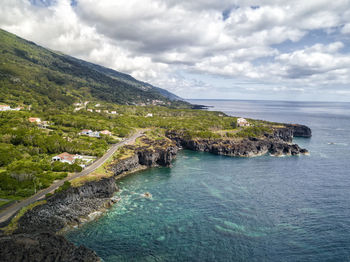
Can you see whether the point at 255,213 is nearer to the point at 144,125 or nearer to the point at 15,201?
the point at 15,201

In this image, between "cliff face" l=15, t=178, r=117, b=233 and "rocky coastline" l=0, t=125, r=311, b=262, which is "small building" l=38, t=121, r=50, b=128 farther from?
"cliff face" l=15, t=178, r=117, b=233

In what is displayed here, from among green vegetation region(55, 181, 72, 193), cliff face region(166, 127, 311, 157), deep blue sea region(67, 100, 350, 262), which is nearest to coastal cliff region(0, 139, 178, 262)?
green vegetation region(55, 181, 72, 193)

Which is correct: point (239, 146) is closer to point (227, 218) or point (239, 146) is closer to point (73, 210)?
point (227, 218)

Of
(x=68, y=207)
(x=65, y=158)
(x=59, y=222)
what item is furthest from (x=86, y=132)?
(x=59, y=222)

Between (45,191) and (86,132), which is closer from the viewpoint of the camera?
(45,191)

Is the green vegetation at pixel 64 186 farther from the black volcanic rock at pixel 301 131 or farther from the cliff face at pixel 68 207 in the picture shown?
the black volcanic rock at pixel 301 131

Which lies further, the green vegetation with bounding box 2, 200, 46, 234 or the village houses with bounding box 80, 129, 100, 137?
the village houses with bounding box 80, 129, 100, 137
